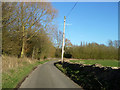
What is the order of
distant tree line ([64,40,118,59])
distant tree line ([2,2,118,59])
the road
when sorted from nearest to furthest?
the road → distant tree line ([2,2,118,59]) → distant tree line ([64,40,118,59])

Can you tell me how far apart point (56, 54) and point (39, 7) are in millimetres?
41369

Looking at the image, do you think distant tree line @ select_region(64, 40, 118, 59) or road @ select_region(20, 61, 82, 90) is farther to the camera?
distant tree line @ select_region(64, 40, 118, 59)

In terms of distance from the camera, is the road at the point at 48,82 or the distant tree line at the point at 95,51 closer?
the road at the point at 48,82

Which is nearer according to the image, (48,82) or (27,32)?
(48,82)

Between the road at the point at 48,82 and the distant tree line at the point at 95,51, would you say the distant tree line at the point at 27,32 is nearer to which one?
the distant tree line at the point at 95,51

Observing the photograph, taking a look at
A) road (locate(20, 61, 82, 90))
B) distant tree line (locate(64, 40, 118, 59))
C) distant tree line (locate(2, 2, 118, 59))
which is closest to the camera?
road (locate(20, 61, 82, 90))

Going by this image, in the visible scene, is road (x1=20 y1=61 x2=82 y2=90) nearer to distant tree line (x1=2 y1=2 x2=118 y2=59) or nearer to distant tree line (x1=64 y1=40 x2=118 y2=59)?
distant tree line (x1=2 y1=2 x2=118 y2=59)

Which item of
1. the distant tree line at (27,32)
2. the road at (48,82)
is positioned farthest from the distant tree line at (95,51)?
the road at (48,82)

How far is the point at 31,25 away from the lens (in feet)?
82.8

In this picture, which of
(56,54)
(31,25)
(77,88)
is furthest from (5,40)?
(56,54)

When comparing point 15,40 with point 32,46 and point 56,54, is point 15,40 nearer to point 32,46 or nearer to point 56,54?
point 32,46

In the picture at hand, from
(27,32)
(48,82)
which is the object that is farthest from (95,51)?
(48,82)

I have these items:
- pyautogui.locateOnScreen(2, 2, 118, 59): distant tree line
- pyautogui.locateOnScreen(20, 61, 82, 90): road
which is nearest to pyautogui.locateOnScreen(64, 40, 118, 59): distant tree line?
pyautogui.locateOnScreen(2, 2, 118, 59): distant tree line

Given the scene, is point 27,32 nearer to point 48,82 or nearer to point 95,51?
point 48,82
